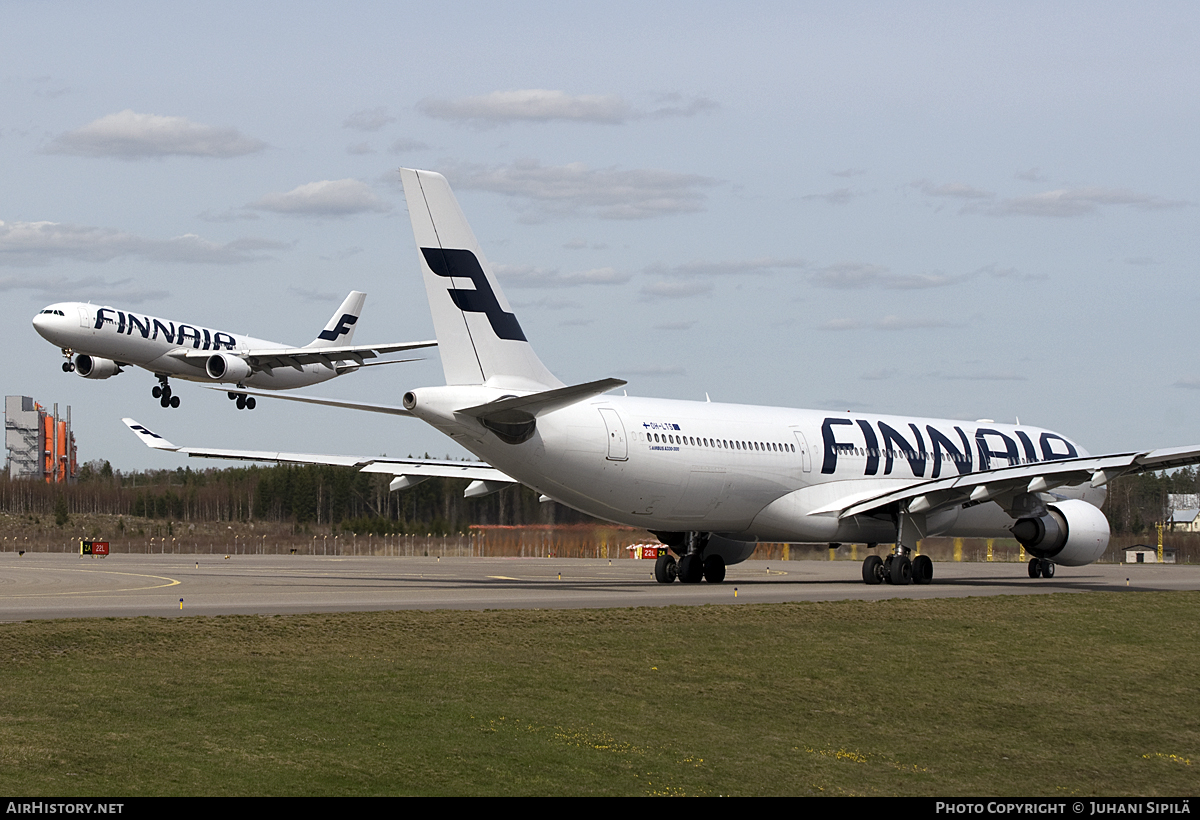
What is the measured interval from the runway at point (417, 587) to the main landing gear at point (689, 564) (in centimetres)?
54

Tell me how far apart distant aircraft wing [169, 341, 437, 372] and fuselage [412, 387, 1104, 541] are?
1046 inches

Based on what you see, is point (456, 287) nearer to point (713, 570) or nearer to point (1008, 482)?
point (713, 570)

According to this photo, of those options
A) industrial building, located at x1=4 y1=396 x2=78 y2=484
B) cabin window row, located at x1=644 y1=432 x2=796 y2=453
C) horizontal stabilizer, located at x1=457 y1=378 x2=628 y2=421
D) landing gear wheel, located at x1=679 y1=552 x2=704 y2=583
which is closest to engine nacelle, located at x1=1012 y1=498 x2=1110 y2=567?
cabin window row, located at x1=644 y1=432 x2=796 y2=453

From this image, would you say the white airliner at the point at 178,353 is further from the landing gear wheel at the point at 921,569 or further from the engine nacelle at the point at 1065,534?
the engine nacelle at the point at 1065,534

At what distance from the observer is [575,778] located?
38.5 feet

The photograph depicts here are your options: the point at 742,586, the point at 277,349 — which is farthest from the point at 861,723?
the point at 277,349

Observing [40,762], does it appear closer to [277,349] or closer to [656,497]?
[656,497]

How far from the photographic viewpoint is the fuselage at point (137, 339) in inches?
2002

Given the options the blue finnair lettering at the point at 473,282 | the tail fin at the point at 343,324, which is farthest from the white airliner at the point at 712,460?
the tail fin at the point at 343,324

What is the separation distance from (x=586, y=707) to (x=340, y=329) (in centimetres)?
6526

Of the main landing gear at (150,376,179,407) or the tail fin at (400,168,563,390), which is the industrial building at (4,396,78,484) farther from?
the tail fin at (400,168,563,390)

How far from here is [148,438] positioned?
40.7 m

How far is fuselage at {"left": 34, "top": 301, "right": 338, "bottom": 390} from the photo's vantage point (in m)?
50.8

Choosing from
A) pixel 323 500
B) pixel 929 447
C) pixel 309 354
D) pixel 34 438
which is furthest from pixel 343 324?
pixel 34 438
